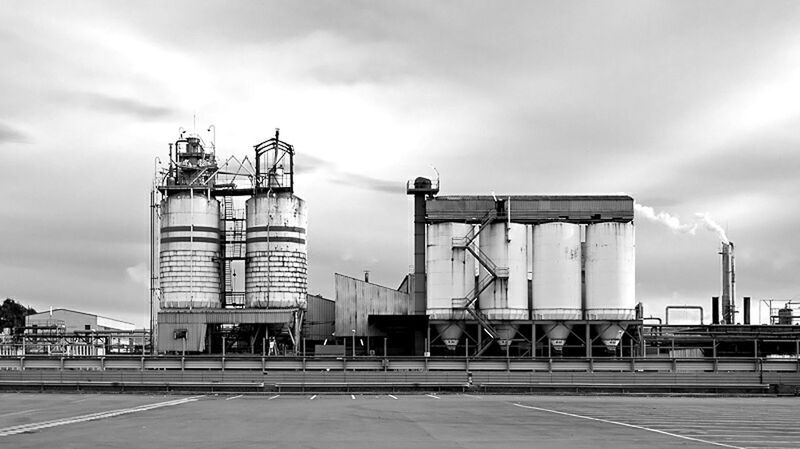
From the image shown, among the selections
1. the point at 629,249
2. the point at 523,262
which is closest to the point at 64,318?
the point at 523,262

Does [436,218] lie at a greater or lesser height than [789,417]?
greater

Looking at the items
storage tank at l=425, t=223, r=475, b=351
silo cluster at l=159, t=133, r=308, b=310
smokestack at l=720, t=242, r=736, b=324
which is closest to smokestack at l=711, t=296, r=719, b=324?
smokestack at l=720, t=242, r=736, b=324

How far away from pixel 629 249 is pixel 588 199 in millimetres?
5137

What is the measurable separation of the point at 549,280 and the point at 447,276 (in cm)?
805

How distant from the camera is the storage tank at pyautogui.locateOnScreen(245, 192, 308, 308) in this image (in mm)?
70375

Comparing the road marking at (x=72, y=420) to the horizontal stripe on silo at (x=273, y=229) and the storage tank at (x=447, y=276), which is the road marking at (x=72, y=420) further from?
the storage tank at (x=447, y=276)

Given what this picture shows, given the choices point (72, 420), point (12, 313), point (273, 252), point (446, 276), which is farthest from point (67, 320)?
point (72, 420)

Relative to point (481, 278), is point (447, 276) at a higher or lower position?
higher

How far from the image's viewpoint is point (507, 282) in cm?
6931

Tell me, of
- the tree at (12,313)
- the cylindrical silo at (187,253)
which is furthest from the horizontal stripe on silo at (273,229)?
the tree at (12,313)

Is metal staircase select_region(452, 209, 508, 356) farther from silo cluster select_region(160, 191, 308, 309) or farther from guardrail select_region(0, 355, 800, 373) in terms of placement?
silo cluster select_region(160, 191, 308, 309)

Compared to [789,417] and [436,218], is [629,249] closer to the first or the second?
[436,218]

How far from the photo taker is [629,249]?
229ft

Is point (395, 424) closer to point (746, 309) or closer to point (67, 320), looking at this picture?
point (746, 309)
